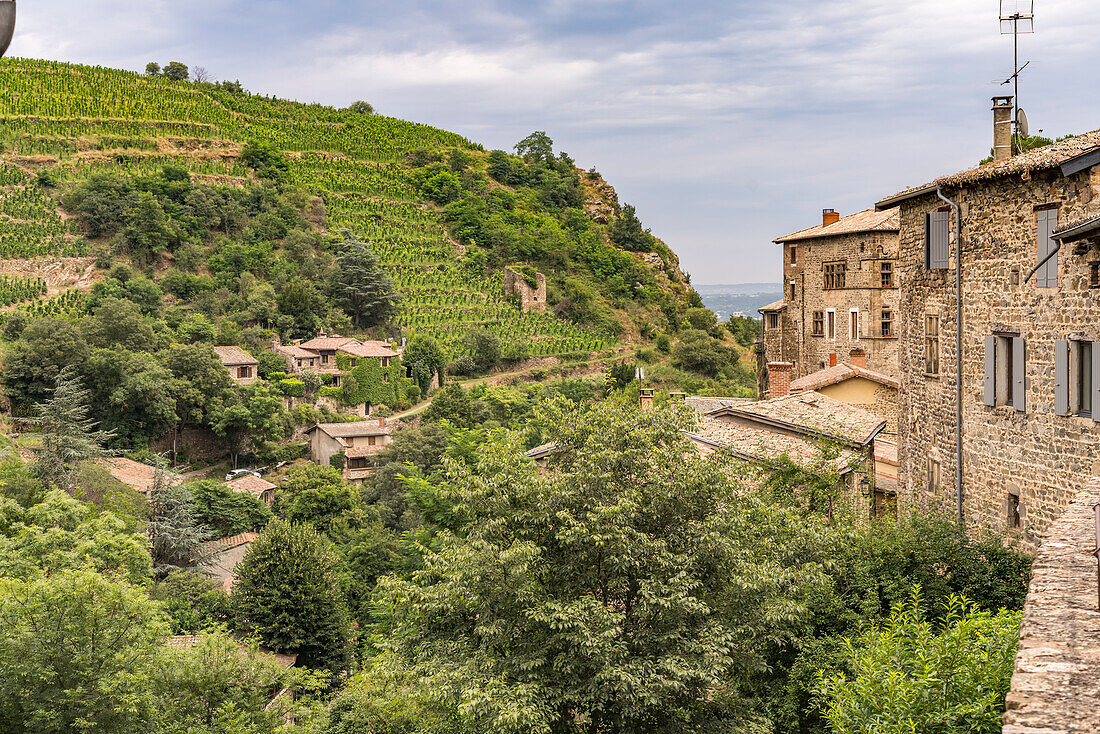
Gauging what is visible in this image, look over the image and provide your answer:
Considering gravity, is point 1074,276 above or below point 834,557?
above

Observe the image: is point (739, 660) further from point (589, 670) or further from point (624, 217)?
point (624, 217)

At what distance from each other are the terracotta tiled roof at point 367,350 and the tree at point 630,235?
150 ft

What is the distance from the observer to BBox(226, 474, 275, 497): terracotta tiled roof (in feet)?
133

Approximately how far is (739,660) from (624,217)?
298ft

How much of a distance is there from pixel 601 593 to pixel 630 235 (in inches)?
3490

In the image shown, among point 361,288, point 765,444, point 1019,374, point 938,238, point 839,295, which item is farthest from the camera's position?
point 361,288

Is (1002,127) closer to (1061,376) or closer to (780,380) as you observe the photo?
(1061,376)

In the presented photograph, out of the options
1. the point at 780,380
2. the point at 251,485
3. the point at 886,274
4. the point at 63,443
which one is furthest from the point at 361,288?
the point at 780,380

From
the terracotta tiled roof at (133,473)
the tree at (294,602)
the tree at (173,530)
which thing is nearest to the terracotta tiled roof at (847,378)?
the tree at (294,602)

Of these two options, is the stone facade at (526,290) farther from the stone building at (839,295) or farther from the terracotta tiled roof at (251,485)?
the stone building at (839,295)

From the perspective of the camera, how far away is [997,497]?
42.8 feet

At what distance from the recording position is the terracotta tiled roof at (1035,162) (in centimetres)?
1101

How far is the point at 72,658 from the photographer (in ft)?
47.9

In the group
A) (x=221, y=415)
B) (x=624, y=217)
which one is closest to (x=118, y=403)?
(x=221, y=415)
